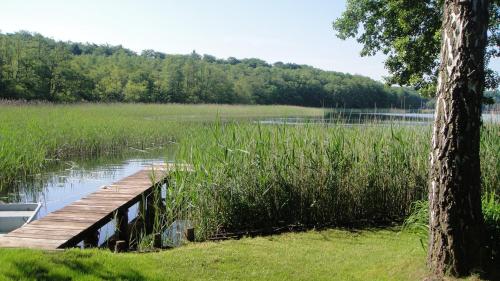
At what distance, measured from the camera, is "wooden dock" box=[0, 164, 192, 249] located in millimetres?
5344

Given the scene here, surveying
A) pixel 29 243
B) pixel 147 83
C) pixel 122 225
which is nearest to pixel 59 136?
pixel 122 225

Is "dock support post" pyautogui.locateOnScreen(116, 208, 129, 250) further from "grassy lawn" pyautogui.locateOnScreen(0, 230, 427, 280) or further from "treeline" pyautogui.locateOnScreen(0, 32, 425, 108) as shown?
"treeline" pyautogui.locateOnScreen(0, 32, 425, 108)

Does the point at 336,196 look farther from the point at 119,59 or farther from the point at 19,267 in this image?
the point at 119,59

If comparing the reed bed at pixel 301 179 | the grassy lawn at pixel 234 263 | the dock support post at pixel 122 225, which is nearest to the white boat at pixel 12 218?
the dock support post at pixel 122 225

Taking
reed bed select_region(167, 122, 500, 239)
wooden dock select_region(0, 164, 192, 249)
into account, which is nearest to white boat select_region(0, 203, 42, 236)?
wooden dock select_region(0, 164, 192, 249)

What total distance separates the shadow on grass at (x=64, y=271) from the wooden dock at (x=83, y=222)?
59 cm

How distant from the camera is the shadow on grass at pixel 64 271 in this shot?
423 cm

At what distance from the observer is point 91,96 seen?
46.8 m

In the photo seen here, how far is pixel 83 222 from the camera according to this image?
6.14 m

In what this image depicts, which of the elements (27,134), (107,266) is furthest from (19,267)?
(27,134)

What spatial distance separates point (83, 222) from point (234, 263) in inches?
94.4

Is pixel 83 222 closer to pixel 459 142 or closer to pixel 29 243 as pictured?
pixel 29 243

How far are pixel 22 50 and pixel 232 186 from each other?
43.7 metres

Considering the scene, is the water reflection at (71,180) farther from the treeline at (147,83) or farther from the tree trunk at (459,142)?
the treeline at (147,83)
